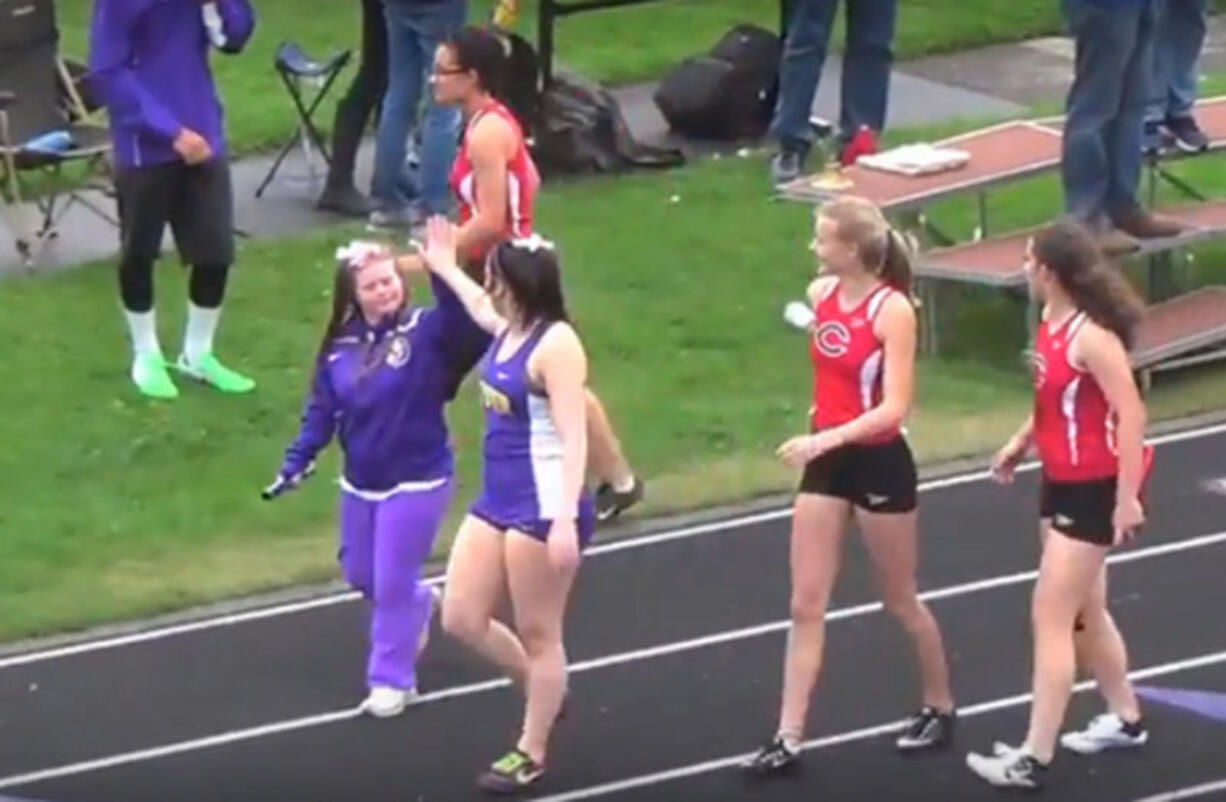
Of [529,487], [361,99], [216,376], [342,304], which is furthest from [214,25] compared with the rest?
[529,487]

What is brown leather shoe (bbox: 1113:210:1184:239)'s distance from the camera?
12.4 metres

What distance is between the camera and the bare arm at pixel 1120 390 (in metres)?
7.87

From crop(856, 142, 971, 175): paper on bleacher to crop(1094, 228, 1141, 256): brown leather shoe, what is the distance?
0.95m

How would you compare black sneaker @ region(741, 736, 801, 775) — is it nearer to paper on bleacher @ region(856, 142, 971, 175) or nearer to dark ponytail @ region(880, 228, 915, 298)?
dark ponytail @ region(880, 228, 915, 298)

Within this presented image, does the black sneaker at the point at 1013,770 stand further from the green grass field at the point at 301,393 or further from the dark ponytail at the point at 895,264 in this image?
the green grass field at the point at 301,393

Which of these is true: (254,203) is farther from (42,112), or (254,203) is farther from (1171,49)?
(1171,49)

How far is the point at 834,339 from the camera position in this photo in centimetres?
816

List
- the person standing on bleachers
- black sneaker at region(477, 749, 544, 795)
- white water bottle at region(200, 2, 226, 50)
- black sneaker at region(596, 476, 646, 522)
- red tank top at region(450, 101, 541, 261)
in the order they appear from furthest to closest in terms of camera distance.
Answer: the person standing on bleachers, white water bottle at region(200, 2, 226, 50), black sneaker at region(596, 476, 646, 522), red tank top at region(450, 101, 541, 261), black sneaker at region(477, 749, 544, 795)

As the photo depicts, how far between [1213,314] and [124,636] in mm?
4974

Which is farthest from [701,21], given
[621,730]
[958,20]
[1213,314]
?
[621,730]

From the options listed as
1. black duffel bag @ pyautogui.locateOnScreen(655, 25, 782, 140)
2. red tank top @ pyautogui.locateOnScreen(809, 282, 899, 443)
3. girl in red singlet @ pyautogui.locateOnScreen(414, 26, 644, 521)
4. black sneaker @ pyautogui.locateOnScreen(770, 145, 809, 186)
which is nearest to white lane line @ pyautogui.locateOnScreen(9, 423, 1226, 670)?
girl in red singlet @ pyautogui.locateOnScreen(414, 26, 644, 521)

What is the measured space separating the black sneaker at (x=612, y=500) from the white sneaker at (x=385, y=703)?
175cm

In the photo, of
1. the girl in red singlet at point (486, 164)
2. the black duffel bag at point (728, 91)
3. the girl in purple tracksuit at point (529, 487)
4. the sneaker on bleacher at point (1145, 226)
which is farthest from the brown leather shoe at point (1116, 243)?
the girl in purple tracksuit at point (529, 487)

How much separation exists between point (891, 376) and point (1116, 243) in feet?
13.9
